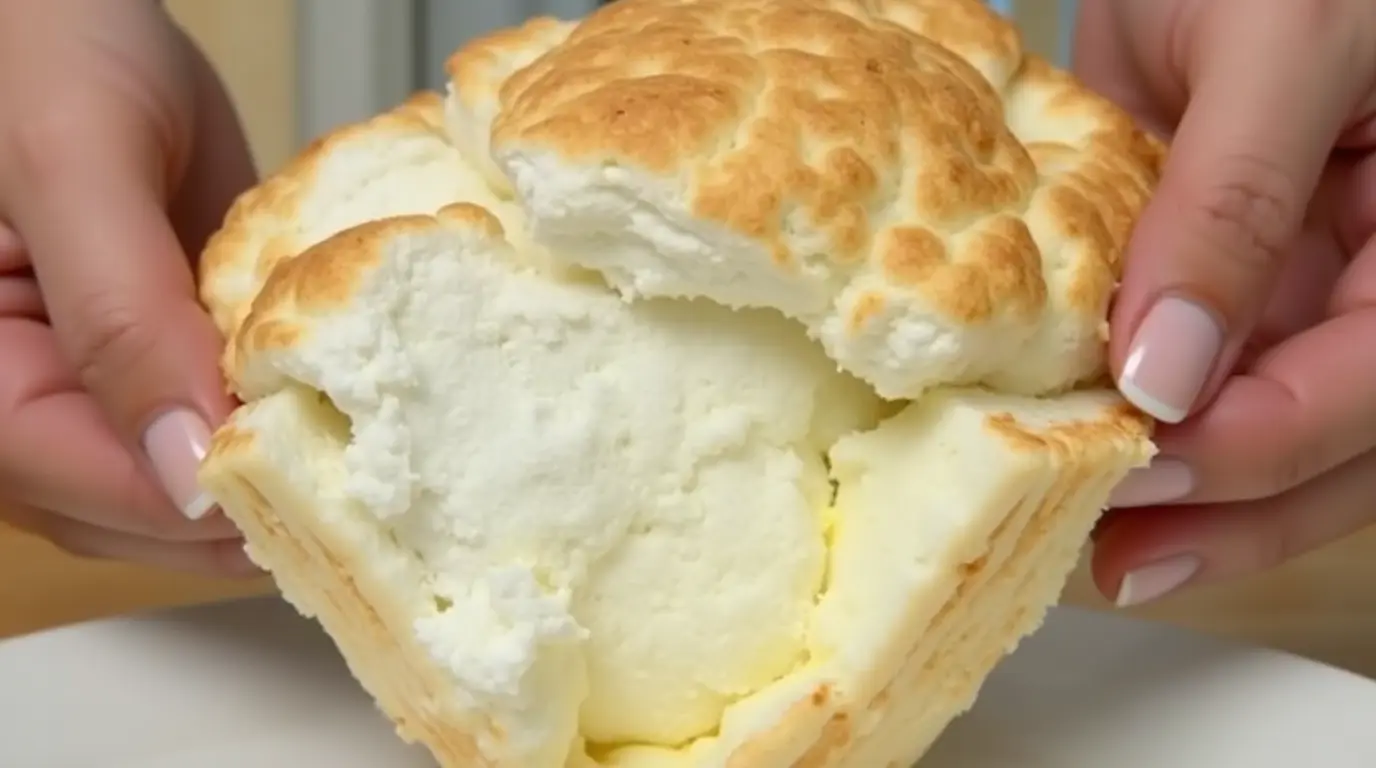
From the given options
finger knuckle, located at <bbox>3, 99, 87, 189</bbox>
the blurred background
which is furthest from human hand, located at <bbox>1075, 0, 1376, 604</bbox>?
the blurred background

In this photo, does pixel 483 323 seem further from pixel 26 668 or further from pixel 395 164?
pixel 26 668

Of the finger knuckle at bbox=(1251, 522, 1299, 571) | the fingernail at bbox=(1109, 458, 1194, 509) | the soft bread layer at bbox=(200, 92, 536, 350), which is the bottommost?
the finger knuckle at bbox=(1251, 522, 1299, 571)

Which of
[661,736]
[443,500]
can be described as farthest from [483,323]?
[661,736]

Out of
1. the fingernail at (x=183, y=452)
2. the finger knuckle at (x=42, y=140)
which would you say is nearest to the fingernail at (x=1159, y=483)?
the fingernail at (x=183, y=452)

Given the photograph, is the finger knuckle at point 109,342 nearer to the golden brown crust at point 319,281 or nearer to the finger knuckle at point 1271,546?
the golden brown crust at point 319,281

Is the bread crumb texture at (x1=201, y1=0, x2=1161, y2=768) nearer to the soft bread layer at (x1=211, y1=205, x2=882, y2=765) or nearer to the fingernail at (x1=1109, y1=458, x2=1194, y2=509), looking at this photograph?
the soft bread layer at (x1=211, y1=205, x2=882, y2=765)

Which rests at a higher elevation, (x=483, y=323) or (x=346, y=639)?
(x=483, y=323)
